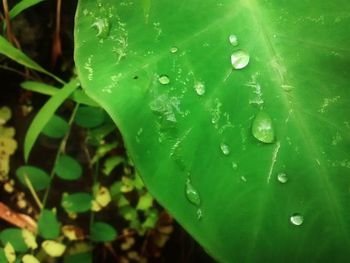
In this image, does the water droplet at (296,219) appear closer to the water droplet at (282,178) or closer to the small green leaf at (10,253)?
the water droplet at (282,178)

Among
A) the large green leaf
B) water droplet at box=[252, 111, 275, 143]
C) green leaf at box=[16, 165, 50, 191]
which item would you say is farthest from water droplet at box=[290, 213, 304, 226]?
green leaf at box=[16, 165, 50, 191]

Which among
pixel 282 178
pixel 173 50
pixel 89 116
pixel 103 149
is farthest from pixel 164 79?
pixel 103 149

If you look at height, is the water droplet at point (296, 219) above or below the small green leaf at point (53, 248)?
above

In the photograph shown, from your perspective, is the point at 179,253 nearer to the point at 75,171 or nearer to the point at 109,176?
the point at 109,176

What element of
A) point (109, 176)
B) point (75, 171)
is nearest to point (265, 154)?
point (75, 171)

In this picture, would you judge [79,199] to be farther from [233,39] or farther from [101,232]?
[233,39]

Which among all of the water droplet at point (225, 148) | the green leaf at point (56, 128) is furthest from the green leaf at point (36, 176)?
the water droplet at point (225, 148)
